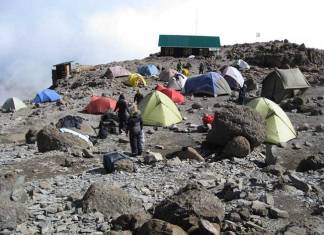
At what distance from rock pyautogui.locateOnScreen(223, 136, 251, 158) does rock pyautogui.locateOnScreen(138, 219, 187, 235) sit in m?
6.79

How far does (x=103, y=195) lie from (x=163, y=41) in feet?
190

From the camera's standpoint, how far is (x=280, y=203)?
34.0 feet

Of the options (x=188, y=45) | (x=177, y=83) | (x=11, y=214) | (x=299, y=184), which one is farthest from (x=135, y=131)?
(x=188, y=45)

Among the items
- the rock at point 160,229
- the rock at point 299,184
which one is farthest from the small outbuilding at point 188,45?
the rock at point 160,229

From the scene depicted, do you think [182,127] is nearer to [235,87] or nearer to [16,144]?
[16,144]

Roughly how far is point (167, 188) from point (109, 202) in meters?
2.17

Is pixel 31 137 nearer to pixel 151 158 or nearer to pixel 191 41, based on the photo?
pixel 151 158

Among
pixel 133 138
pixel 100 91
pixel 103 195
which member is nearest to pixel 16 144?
pixel 133 138

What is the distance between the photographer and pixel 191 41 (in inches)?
2571

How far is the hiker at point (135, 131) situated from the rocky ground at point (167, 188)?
2.73ft

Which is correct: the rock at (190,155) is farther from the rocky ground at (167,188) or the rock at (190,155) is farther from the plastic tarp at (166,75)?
the plastic tarp at (166,75)

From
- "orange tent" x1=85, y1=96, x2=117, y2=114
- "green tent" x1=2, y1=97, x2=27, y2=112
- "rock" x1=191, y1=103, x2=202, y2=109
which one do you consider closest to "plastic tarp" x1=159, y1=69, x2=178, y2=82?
"green tent" x1=2, y1=97, x2=27, y2=112

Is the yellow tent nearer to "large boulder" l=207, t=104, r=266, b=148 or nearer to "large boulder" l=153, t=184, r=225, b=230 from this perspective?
"large boulder" l=207, t=104, r=266, b=148

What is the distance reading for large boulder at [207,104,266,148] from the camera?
49.6 feet
